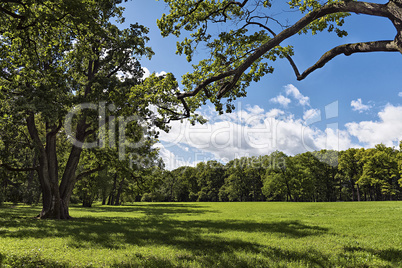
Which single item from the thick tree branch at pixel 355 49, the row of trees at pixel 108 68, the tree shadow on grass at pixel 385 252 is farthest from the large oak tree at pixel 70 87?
the tree shadow on grass at pixel 385 252

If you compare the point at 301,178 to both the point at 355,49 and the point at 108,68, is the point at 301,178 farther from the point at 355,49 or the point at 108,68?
the point at 355,49

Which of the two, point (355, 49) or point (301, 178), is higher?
point (355, 49)

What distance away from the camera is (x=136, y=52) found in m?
18.6

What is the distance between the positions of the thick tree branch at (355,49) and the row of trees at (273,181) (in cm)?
1852

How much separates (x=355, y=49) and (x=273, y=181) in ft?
248

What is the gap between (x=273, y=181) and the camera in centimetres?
7781

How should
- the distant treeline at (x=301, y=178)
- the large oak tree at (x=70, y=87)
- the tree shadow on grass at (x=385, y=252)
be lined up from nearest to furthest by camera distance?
the tree shadow on grass at (x=385, y=252)
the large oak tree at (x=70, y=87)
the distant treeline at (x=301, y=178)

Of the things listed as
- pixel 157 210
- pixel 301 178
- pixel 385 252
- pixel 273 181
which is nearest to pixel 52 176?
pixel 157 210

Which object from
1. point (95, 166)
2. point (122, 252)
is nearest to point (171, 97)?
point (122, 252)

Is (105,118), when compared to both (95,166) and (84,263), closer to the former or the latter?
(95,166)

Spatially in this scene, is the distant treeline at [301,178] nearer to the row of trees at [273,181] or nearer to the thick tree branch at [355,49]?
the row of trees at [273,181]

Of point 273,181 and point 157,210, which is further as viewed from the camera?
point 273,181

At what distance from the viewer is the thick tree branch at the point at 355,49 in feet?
20.2

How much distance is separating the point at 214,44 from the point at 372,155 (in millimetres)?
79073
